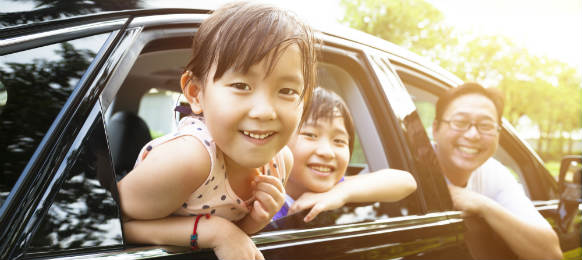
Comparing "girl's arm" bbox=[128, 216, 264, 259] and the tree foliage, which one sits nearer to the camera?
"girl's arm" bbox=[128, 216, 264, 259]

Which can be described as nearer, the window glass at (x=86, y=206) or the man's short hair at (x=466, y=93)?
the window glass at (x=86, y=206)

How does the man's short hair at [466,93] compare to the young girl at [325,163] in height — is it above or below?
above

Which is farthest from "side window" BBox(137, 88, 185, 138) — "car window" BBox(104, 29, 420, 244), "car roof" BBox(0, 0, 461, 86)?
"car roof" BBox(0, 0, 461, 86)

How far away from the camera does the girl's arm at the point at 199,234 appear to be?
1239 mm

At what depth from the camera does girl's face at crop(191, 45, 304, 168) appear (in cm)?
126

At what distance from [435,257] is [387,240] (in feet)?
0.98

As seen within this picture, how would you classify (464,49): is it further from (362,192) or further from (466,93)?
(362,192)

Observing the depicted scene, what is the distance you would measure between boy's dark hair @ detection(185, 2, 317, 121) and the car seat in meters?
0.72

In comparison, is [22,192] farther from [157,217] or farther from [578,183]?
[578,183]

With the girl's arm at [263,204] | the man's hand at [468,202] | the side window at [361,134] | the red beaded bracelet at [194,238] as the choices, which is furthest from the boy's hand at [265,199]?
the man's hand at [468,202]

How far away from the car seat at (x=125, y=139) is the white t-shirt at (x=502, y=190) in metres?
1.66

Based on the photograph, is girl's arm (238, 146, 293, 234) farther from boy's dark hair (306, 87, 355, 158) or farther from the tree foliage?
the tree foliage

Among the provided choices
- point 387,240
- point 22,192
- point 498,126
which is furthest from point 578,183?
point 22,192

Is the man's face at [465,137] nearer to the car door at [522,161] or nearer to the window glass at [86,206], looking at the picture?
the car door at [522,161]
